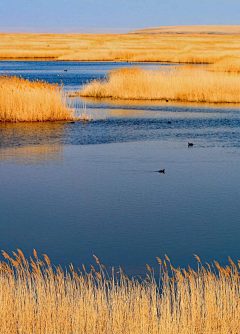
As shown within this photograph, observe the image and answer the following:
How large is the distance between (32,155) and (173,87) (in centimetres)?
1245

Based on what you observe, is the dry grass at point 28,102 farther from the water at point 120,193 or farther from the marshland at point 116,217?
the water at point 120,193

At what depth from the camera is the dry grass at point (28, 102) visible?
1570 centimetres

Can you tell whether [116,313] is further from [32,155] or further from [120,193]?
[32,155]

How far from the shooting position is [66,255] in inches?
227

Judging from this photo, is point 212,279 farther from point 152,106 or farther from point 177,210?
point 152,106

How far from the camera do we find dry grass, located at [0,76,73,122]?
51.5 ft

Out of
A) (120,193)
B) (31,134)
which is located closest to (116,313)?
(120,193)

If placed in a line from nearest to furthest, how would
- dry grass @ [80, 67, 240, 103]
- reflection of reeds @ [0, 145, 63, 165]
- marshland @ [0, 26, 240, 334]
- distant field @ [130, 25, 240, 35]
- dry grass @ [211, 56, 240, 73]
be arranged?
marshland @ [0, 26, 240, 334] → reflection of reeds @ [0, 145, 63, 165] → dry grass @ [80, 67, 240, 103] → dry grass @ [211, 56, 240, 73] → distant field @ [130, 25, 240, 35]

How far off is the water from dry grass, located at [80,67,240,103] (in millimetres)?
7047

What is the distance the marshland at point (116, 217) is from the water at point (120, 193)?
2 cm

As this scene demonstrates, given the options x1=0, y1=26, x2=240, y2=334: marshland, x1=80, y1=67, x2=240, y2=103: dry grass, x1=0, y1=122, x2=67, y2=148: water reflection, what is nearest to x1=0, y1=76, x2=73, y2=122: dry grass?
x1=0, y1=26, x2=240, y2=334: marshland

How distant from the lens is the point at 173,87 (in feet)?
74.9

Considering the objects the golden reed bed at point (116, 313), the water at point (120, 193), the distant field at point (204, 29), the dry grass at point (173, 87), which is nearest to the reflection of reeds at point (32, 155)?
the water at point (120, 193)

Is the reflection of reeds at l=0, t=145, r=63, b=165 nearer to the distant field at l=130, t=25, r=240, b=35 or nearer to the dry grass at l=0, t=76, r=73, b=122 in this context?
the dry grass at l=0, t=76, r=73, b=122
